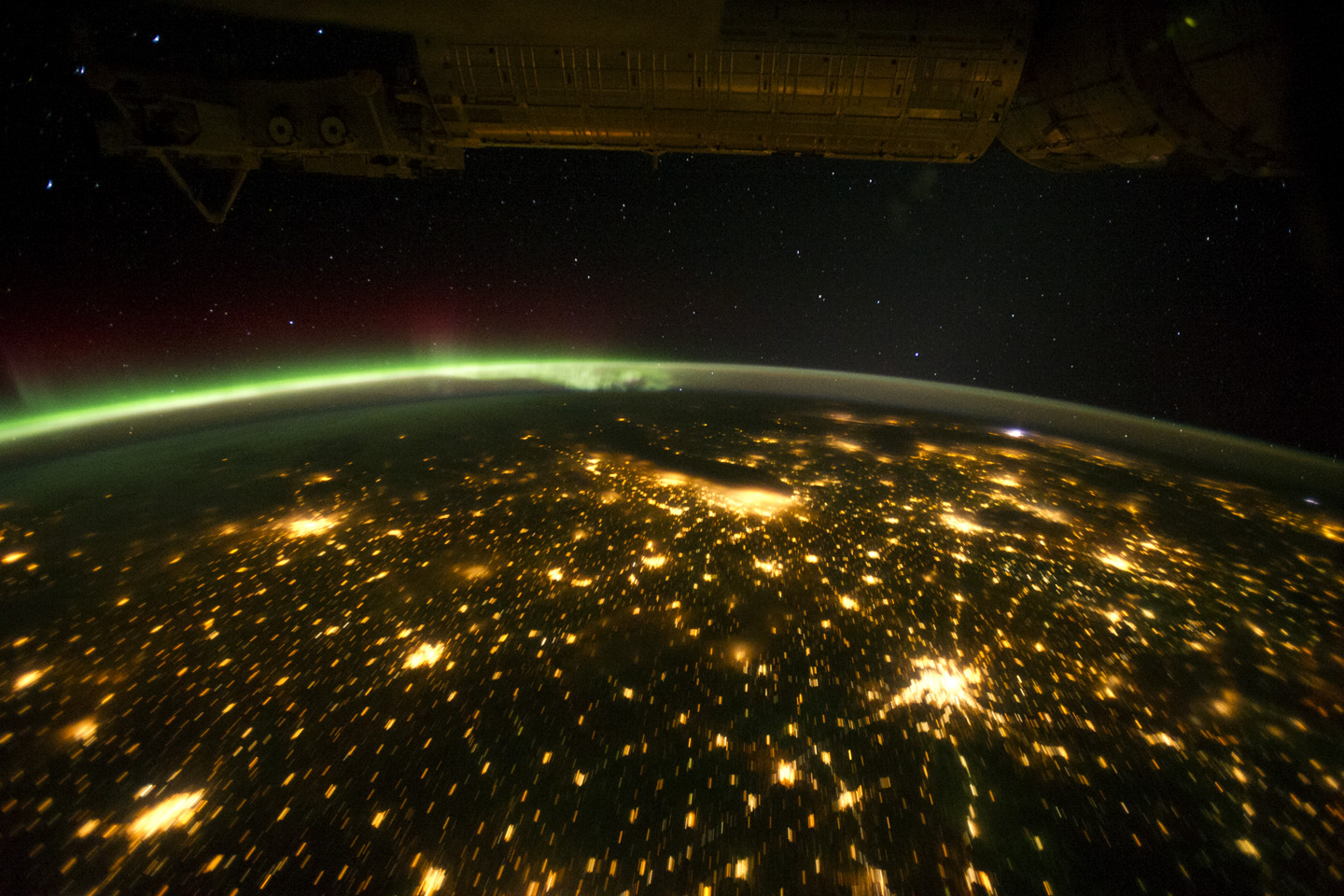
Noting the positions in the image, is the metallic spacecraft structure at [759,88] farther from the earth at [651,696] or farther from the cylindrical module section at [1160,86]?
the earth at [651,696]

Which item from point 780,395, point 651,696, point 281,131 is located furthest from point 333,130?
point 780,395

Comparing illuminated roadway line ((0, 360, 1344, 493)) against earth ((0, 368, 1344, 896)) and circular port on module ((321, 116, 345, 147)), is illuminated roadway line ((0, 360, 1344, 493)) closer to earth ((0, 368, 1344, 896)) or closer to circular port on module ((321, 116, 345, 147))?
earth ((0, 368, 1344, 896))

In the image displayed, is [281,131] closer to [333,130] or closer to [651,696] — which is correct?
[333,130]

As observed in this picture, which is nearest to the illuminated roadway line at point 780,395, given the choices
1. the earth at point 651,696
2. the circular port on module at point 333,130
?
the earth at point 651,696

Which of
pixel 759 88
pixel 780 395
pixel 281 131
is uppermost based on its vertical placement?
pixel 759 88

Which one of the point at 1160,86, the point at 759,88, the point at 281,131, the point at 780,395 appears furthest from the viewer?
the point at 780,395

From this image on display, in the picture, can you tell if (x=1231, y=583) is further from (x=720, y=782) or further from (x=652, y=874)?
(x=652, y=874)
